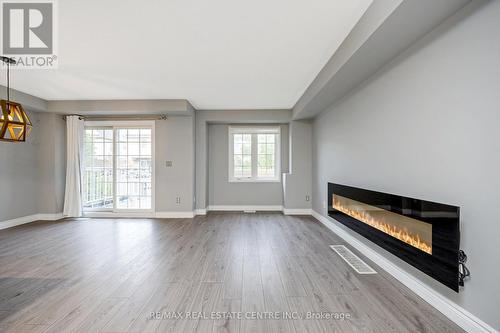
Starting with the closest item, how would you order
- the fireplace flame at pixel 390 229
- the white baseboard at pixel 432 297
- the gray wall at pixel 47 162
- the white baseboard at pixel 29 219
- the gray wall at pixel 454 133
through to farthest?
the gray wall at pixel 454 133 → the white baseboard at pixel 432 297 → the fireplace flame at pixel 390 229 → the white baseboard at pixel 29 219 → the gray wall at pixel 47 162

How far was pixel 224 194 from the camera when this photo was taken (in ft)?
→ 19.5

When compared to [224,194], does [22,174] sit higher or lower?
higher

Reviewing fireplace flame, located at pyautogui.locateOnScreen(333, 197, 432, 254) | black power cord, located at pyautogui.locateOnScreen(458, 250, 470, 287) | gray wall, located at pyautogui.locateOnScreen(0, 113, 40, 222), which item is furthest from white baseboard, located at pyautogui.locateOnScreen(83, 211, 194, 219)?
black power cord, located at pyautogui.locateOnScreen(458, 250, 470, 287)

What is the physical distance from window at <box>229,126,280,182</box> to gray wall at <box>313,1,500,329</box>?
3351 millimetres

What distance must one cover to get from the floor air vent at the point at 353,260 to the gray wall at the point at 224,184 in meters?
2.79

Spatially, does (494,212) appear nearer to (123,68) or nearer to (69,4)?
(69,4)

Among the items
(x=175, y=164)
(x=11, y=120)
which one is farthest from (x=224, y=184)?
(x=11, y=120)

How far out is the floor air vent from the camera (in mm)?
2541

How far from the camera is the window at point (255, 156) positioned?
19.6ft

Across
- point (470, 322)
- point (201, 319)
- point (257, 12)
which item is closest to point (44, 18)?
point (257, 12)

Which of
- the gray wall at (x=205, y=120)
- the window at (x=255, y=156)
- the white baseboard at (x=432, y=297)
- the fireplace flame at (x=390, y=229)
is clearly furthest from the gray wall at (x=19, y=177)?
the white baseboard at (x=432, y=297)

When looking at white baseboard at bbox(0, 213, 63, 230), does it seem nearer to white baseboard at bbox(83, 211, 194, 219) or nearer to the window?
white baseboard at bbox(83, 211, 194, 219)

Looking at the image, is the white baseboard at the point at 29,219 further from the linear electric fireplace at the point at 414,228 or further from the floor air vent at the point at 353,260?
the linear electric fireplace at the point at 414,228

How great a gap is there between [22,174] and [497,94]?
23.0 feet
